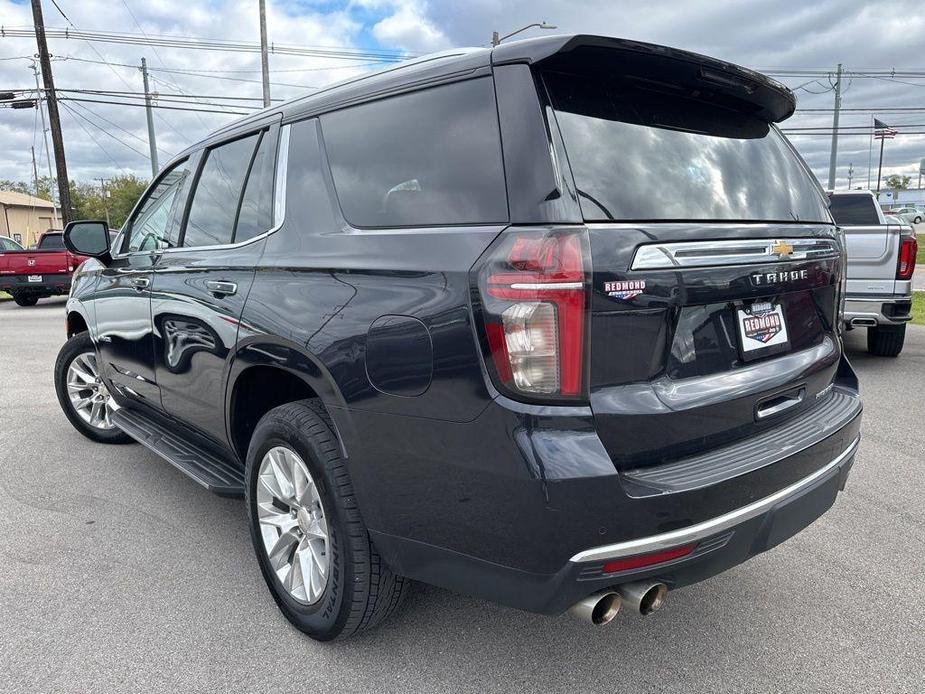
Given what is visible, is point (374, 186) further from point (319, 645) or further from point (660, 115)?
point (319, 645)

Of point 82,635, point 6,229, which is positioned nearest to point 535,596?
point 82,635

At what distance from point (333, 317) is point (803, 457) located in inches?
61.8

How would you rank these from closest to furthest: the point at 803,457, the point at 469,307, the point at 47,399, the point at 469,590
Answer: the point at 469,307 < the point at 469,590 < the point at 803,457 < the point at 47,399

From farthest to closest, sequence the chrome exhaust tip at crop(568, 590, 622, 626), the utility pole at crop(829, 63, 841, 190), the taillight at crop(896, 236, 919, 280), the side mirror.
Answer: the utility pole at crop(829, 63, 841, 190)
the taillight at crop(896, 236, 919, 280)
the side mirror
the chrome exhaust tip at crop(568, 590, 622, 626)

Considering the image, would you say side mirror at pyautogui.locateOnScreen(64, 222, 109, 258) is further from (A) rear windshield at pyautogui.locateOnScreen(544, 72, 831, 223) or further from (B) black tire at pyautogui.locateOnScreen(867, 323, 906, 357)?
(B) black tire at pyautogui.locateOnScreen(867, 323, 906, 357)

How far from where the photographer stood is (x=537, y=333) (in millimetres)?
1881

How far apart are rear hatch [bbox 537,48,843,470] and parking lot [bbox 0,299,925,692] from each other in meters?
0.85

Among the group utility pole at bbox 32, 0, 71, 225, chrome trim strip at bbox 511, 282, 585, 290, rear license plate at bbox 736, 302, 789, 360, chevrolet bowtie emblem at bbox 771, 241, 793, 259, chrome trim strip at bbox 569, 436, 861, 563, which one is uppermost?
utility pole at bbox 32, 0, 71, 225

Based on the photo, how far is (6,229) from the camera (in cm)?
5688

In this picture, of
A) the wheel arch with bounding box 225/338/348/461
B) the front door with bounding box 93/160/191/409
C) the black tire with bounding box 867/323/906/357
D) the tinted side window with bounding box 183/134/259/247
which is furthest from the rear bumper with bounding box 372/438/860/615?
the black tire with bounding box 867/323/906/357

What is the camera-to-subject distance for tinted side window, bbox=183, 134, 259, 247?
317cm

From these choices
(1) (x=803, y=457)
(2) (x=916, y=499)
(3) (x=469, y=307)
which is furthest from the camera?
(2) (x=916, y=499)

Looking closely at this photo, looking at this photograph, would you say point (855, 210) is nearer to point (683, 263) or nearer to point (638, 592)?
point (683, 263)

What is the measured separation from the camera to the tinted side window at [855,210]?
8.32 meters
